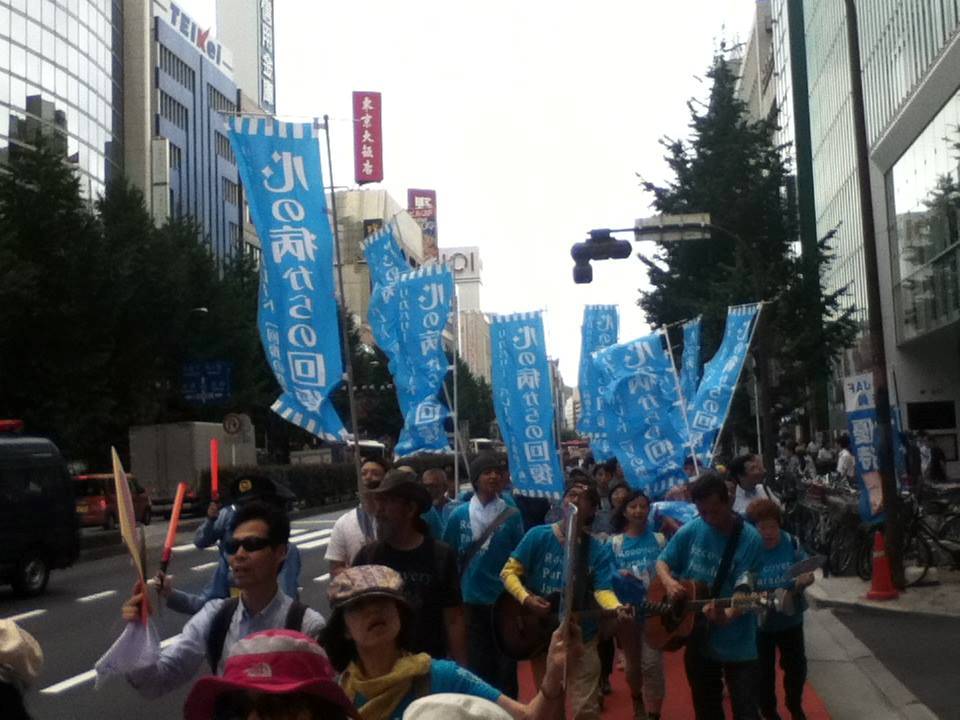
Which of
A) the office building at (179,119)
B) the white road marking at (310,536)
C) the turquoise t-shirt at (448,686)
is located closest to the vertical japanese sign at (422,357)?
the turquoise t-shirt at (448,686)

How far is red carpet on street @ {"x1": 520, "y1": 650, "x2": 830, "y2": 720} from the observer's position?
10.0m

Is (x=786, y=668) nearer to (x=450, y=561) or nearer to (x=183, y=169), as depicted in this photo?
(x=450, y=561)

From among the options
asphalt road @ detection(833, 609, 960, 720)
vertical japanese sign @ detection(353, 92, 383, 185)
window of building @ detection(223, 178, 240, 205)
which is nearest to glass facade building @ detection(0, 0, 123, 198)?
window of building @ detection(223, 178, 240, 205)

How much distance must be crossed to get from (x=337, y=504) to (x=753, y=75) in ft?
147

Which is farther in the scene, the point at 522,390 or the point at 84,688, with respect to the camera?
the point at 522,390

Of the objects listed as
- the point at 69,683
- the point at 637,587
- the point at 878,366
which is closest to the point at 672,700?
the point at 637,587

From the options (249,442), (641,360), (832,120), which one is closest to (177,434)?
(249,442)

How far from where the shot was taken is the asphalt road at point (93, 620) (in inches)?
442

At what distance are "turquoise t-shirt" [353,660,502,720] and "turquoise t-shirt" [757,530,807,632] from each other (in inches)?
150

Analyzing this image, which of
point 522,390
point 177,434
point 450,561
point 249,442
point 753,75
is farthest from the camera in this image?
point 753,75

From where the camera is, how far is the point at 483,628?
27.5 ft

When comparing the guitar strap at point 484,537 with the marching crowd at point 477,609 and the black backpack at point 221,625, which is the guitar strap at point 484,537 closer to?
the marching crowd at point 477,609

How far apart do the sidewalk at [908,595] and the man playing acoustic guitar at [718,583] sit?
25.0 ft

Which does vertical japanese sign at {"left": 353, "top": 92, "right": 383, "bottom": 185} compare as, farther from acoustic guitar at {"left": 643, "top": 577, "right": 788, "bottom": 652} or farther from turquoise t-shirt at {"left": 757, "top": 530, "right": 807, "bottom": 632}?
acoustic guitar at {"left": 643, "top": 577, "right": 788, "bottom": 652}
